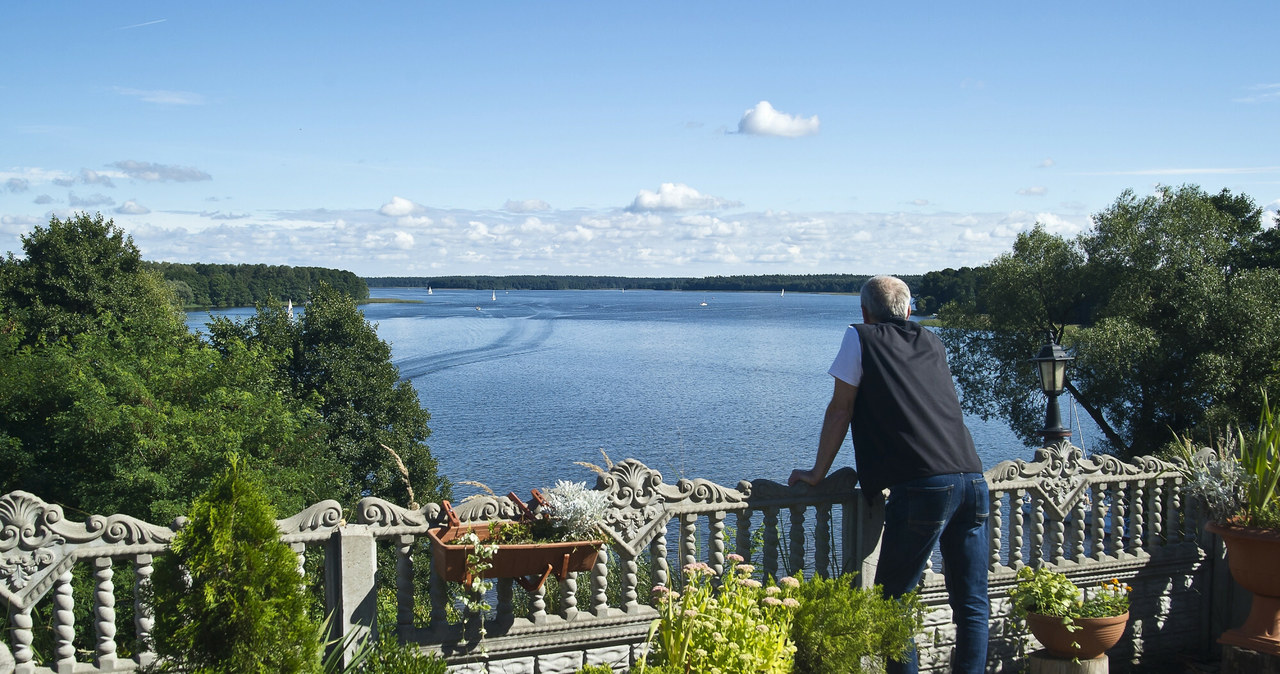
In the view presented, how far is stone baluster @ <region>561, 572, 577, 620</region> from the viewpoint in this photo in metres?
3.75

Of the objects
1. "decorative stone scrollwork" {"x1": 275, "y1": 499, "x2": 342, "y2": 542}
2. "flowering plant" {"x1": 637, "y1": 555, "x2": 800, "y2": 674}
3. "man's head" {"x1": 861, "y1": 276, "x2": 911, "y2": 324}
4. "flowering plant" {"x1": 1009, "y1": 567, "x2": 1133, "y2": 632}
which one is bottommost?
"flowering plant" {"x1": 1009, "y1": 567, "x2": 1133, "y2": 632}

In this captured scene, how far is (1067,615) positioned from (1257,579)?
1.05 m

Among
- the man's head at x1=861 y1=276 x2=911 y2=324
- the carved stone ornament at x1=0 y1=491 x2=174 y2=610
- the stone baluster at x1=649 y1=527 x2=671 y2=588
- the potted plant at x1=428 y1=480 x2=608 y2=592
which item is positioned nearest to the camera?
the carved stone ornament at x1=0 y1=491 x2=174 y2=610

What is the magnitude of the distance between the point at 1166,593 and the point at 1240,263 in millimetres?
25856

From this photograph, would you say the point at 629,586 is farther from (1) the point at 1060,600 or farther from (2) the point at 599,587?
(1) the point at 1060,600

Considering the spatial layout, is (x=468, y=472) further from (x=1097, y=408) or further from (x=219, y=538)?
(x=219, y=538)

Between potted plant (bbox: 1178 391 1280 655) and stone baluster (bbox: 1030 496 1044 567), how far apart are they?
2.47 feet

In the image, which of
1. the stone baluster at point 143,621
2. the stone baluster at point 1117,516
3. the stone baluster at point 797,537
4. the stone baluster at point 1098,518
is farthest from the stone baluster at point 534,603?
the stone baluster at point 1117,516

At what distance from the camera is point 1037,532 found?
4.82 metres

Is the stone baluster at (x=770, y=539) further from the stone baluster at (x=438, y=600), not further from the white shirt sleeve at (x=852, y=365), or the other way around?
the stone baluster at (x=438, y=600)

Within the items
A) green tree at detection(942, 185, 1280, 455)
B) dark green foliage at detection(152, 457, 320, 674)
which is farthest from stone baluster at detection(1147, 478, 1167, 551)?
green tree at detection(942, 185, 1280, 455)

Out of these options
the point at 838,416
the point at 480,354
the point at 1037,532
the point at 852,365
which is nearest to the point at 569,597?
the point at 838,416

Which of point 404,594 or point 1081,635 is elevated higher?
point 404,594

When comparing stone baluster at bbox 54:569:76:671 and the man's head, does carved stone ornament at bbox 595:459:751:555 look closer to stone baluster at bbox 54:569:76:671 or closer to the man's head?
the man's head
